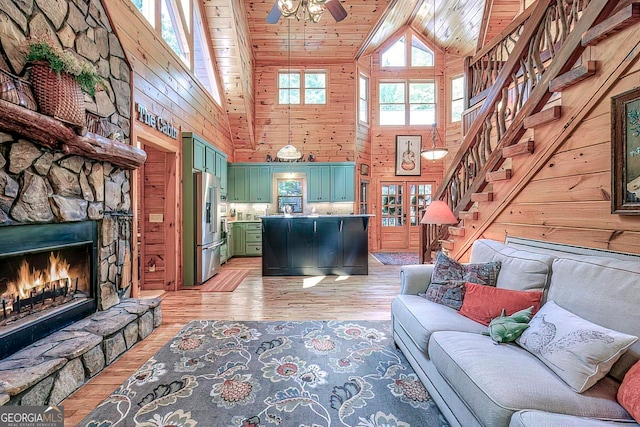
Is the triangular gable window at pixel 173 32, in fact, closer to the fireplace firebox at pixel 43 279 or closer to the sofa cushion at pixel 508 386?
the fireplace firebox at pixel 43 279

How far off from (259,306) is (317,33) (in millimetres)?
6418

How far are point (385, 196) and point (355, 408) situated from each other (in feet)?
22.9

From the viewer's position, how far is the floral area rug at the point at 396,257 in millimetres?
6391

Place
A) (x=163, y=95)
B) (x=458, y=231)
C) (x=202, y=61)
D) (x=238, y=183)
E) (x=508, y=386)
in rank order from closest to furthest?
(x=508, y=386) → (x=458, y=231) → (x=163, y=95) → (x=202, y=61) → (x=238, y=183)

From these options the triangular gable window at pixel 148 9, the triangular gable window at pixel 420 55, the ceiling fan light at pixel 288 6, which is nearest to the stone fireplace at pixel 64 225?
the triangular gable window at pixel 148 9

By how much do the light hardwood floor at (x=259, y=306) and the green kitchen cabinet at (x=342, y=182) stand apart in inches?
107

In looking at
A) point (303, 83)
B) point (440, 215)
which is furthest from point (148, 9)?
point (440, 215)

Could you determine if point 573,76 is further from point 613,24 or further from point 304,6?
point 304,6

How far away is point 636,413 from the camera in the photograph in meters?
1.07

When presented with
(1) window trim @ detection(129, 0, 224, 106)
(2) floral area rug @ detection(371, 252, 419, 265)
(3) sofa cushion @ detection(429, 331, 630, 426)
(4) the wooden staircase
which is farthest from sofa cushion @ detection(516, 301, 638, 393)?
(1) window trim @ detection(129, 0, 224, 106)

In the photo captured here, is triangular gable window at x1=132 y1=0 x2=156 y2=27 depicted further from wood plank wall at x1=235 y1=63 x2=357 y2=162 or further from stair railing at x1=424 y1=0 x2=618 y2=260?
stair railing at x1=424 y1=0 x2=618 y2=260

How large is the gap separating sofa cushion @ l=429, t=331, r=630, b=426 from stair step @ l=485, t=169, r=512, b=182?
1748mm

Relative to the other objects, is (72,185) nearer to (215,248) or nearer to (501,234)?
(215,248)

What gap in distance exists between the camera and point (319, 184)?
24.0 feet
